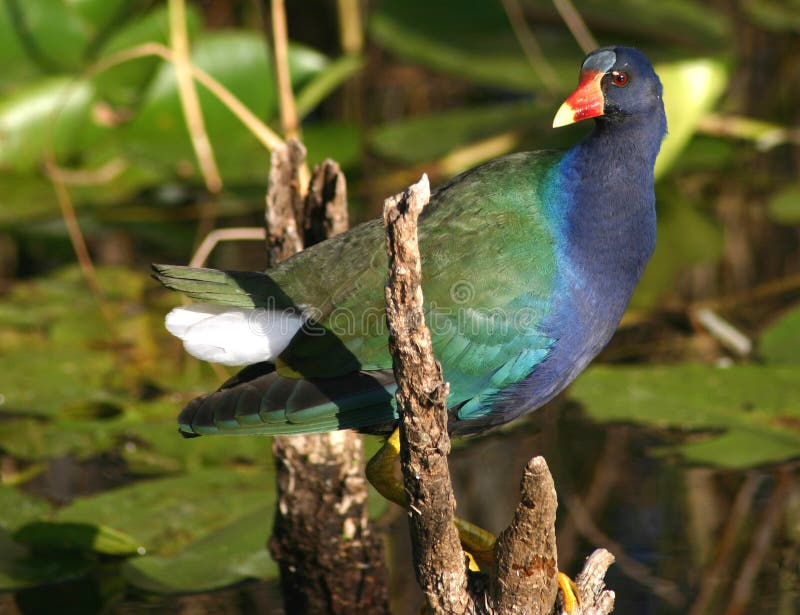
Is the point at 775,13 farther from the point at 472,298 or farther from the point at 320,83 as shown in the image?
the point at 472,298

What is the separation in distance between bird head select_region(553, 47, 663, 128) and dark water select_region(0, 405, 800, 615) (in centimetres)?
108

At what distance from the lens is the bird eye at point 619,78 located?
2.23 metres

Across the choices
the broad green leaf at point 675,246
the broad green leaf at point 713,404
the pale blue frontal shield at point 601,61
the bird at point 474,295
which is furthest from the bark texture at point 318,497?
the broad green leaf at point 675,246

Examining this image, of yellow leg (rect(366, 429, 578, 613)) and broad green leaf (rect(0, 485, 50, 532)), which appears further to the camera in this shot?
broad green leaf (rect(0, 485, 50, 532))

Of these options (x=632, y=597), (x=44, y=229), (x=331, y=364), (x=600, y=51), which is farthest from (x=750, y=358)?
(x=44, y=229)

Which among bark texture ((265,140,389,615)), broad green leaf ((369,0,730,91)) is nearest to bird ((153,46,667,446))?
bark texture ((265,140,389,615))

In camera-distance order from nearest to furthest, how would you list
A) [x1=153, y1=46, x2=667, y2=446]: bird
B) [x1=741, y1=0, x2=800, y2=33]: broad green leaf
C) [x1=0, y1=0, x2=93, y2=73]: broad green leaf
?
[x1=153, y1=46, x2=667, y2=446]: bird → [x1=0, y1=0, x2=93, y2=73]: broad green leaf → [x1=741, y1=0, x2=800, y2=33]: broad green leaf

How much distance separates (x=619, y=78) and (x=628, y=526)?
1185 mm

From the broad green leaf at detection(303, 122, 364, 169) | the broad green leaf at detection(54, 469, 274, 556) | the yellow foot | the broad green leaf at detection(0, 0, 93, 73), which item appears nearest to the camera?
the yellow foot

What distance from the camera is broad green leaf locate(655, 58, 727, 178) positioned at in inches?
164

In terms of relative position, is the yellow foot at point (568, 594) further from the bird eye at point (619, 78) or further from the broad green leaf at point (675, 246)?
the broad green leaf at point (675, 246)

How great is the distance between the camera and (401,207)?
169 cm

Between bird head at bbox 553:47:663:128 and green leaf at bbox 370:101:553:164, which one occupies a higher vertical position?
green leaf at bbox 370:101:553:164

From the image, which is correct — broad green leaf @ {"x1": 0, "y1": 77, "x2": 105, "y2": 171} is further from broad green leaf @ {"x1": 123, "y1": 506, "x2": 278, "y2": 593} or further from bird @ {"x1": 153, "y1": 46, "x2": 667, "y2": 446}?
bird @ {"x1": 153, "y1": 46, "x2": 667, "y2": 446}
